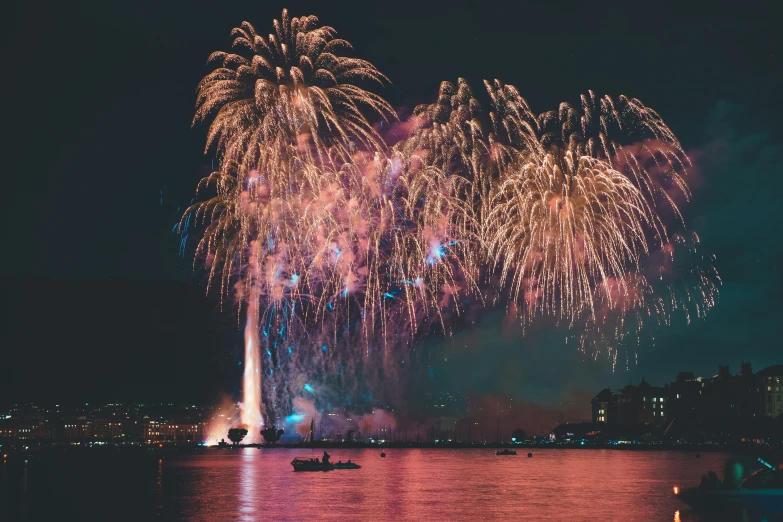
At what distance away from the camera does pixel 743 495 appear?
167ft

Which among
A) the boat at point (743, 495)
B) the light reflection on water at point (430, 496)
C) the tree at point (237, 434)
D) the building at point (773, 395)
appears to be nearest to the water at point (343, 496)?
the light reflection on water at point (430, 496)


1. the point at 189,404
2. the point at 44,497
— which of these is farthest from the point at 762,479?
the point at 189,404

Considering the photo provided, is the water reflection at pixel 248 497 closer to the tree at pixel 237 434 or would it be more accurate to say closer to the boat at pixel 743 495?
the boat at pixel 743 495

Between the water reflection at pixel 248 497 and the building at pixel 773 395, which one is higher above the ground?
the building at pixel 773 395

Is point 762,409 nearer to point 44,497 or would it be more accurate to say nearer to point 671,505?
point 671,505

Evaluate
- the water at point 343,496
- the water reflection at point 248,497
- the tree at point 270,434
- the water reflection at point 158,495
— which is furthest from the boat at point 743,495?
the tree at point 270,434

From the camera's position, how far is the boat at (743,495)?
165ft

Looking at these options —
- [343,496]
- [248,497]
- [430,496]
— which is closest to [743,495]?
[430,496]

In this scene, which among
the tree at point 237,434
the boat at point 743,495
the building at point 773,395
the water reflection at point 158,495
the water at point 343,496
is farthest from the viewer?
the building at point 773,395

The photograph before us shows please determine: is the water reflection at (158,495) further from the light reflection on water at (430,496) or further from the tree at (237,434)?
the tree at (237,434)

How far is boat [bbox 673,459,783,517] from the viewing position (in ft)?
165

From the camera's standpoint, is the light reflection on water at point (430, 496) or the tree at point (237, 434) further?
the tree at point (237, 434)

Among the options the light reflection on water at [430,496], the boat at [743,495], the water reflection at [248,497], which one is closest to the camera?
the water reflection at [248,497]

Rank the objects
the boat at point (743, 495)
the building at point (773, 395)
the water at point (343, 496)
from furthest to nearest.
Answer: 1. the building at point (773, 395)
2. the boat at point (743, 495)
3. the water at point (343, 496)
